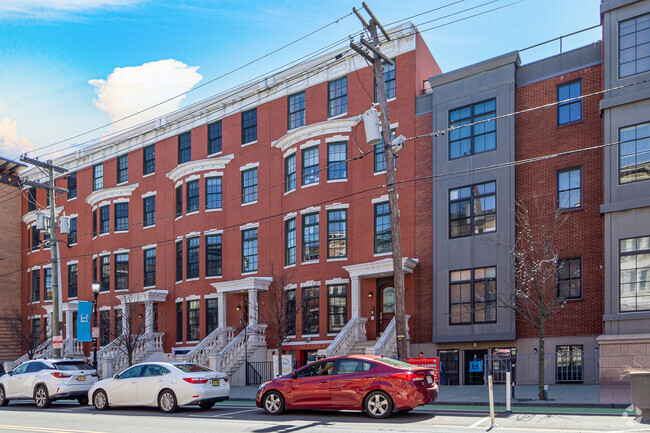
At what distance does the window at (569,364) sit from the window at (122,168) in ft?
91.8

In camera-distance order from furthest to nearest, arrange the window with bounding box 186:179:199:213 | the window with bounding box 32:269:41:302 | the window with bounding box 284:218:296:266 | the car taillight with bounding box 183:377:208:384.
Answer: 1. the window with bounding box 32:269:41:302
2. the window with bounding box 186:179:199:213
3. the window with bounding box 284:218:296:266
4. the car taillight with bounding box 183:377:208:384

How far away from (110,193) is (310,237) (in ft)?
53.7

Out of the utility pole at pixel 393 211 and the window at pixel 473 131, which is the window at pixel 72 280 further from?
the utility pole at pixel 393 211

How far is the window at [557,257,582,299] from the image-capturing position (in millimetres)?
23750

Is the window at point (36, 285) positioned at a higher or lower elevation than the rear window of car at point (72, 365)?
higher

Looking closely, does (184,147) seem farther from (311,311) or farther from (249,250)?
(311,311)

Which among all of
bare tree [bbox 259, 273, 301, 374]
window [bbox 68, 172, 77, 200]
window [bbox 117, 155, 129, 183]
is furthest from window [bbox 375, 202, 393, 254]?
window [bbox 68, 172, 77, 200]

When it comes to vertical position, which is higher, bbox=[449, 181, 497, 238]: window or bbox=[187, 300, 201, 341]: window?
bbox=[449, 181, 497, 238]: window

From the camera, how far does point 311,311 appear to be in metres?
30.5

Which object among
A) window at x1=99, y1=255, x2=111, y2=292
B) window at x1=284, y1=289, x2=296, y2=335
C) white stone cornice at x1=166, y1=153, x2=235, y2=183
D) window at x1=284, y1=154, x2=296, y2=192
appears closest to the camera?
window at x1=284, y1=289, x2=296, y2=335

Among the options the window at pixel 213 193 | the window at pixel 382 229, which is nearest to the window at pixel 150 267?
the window at pixel 213 193

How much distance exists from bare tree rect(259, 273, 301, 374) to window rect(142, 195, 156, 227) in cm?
1078

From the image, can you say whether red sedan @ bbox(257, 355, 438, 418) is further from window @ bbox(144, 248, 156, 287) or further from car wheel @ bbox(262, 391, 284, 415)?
window @ bbox(144, 248, 156, 287)

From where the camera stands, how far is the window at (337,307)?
2939 cm
